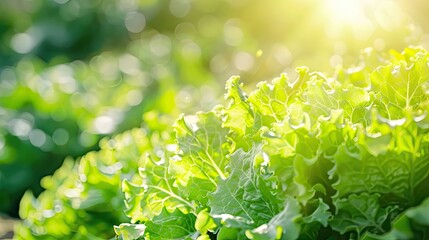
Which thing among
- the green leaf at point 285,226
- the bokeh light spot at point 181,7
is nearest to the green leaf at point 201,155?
the green leaf at point 285,226

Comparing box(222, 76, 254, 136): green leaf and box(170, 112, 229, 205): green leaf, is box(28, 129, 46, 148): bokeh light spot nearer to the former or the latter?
box(170, 112, 229, 205): green leaf

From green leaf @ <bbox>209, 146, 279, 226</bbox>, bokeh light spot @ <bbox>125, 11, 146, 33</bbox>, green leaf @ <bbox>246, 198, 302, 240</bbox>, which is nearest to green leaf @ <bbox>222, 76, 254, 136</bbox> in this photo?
green leaf @ <bbox>209, 146, 279, 226</bbox>

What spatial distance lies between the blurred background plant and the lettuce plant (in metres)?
1.32

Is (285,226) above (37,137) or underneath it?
above

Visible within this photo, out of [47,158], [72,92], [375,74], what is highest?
[375,74]

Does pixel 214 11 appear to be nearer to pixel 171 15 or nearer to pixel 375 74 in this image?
pixel 171 15

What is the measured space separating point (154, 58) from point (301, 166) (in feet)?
15.3

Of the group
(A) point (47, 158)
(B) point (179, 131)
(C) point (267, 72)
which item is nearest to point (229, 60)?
A: (C) point (267, 72)

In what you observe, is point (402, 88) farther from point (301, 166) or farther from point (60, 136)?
point (60, 136)

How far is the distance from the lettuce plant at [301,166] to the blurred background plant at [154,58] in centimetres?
132

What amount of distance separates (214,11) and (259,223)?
579 centimetres

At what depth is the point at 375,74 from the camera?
2.27 meters

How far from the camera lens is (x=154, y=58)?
257 inches

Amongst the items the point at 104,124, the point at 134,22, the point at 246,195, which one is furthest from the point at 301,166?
the point at 134,22
